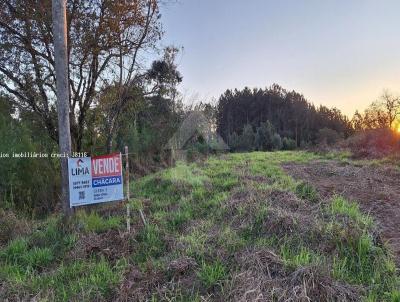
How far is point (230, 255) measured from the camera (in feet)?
11.1

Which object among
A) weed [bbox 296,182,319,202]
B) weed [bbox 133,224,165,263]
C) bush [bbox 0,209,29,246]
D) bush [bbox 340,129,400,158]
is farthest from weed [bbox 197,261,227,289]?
bush [bbox 340,129,400,158]

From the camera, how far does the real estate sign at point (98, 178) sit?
453cm

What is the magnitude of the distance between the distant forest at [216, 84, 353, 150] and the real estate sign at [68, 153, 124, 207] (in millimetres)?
37105

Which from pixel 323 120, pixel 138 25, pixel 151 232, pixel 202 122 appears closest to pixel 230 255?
pixel 151 232

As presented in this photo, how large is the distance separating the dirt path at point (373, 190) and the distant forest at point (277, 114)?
109 ft

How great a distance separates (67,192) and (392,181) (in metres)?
6.60

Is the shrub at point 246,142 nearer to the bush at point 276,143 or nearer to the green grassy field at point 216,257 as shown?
the bush at point 276,143

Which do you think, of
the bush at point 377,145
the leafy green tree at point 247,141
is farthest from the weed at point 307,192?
the leafy green tree at point 247,141

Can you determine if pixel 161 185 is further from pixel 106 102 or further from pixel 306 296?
pixel 306 296

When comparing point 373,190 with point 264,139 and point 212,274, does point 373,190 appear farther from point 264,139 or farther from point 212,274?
point 264,139

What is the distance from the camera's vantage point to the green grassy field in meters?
2.84

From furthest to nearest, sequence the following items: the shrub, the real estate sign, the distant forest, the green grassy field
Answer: the distant forest < the shrub < the real estate sign < the green grassy field

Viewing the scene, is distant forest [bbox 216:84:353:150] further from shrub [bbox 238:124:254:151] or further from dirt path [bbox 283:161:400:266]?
dirt path [bbox 283:161:400:266]

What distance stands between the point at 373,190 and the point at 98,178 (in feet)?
15.6
